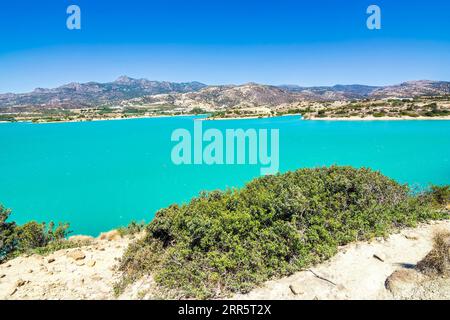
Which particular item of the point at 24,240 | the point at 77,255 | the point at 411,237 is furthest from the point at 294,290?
the point at 24,240

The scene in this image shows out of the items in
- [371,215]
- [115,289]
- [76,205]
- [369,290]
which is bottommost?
[76,205]

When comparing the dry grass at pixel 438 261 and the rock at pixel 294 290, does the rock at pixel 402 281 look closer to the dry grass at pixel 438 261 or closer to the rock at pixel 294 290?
the dry grass at pixel 438 261

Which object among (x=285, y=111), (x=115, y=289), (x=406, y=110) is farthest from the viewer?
(x=285, y=111)

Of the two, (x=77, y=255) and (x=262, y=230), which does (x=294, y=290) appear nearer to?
(x=262, y=230)

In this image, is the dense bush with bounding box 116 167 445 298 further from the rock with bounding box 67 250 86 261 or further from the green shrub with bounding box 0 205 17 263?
the green shrub with bounding box 0 205 17 263

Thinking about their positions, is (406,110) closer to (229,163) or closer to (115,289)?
(229,163)
